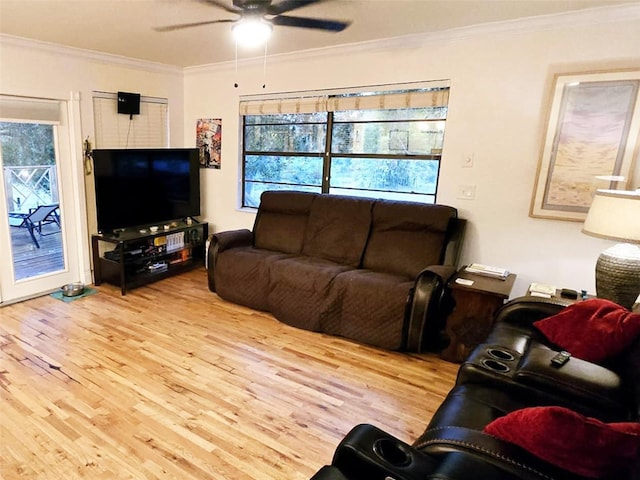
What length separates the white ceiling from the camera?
99.0 inches

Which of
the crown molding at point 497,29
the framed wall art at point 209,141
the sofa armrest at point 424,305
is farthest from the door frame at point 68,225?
the sofa armrest at point 424,305

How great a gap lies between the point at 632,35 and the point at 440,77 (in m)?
1.24

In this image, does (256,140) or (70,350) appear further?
(256,140)

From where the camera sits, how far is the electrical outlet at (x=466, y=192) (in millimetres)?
3209

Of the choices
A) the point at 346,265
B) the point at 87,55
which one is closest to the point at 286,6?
the point at 346,265

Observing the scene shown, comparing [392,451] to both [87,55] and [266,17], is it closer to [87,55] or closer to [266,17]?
[266,17]

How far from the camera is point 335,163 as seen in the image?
3971 mm

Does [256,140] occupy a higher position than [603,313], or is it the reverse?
[256,140]

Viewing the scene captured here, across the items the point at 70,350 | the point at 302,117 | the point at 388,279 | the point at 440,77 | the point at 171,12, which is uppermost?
the point at 171,12

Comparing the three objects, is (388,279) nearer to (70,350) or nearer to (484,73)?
(484,73)

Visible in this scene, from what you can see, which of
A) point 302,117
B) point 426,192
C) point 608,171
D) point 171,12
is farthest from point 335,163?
point 608,171

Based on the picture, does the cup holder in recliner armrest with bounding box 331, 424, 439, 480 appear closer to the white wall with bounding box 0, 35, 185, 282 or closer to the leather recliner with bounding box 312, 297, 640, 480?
the leather recliner with bounding box 312, 297, 640, 480

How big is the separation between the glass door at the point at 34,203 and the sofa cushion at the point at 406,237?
307 cm

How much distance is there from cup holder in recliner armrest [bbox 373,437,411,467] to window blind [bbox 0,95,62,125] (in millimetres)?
3942
